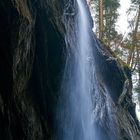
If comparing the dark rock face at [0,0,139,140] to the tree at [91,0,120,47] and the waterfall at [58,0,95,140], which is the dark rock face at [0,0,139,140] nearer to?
the waterfall at [58,0,95,140]

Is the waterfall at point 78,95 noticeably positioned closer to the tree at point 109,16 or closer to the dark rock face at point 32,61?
the dark rock face at point 32,61

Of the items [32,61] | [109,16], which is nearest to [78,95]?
[32,61]

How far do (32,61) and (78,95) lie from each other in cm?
312

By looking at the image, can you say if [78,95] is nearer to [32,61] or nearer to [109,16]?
[32,61]

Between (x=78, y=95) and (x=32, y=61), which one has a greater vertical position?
(x=32, y=61)

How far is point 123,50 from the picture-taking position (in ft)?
92.9

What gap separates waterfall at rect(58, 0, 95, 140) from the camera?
38.3 ft

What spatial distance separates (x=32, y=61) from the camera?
10086 millimetres

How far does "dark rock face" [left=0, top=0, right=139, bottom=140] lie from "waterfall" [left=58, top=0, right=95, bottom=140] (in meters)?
0.42

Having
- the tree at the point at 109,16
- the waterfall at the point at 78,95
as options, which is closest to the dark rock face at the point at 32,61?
the waterfall at the point at 78,95

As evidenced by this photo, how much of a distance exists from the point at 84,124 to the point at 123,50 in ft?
53.0

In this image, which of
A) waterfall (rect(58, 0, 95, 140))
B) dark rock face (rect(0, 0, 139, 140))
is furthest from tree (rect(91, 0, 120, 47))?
dark rock face (rect(0, 0, 139, 140))

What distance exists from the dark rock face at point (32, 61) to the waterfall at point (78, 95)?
424 mm

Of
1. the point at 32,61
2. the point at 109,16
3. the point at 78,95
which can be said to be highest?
the point at 32,61
